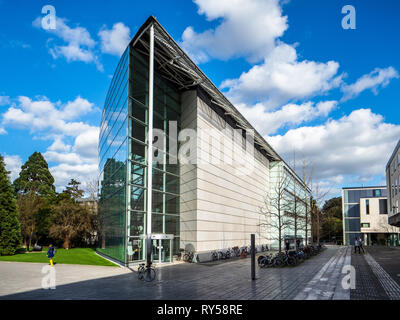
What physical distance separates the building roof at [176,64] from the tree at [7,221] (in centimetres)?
1956

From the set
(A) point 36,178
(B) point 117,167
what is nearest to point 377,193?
(B) point 117,167

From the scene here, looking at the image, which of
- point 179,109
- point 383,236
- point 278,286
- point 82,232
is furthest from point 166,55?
point 383,236

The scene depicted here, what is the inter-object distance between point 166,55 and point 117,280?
672 inches

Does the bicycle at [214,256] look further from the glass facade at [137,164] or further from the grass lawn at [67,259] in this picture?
the grass lawn at [67,259]

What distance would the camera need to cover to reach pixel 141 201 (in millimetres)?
23594

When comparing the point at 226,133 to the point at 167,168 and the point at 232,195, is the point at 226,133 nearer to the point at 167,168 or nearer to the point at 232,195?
the point at 232,195

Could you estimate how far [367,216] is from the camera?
227 feet

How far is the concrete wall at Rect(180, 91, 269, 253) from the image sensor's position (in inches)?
1041

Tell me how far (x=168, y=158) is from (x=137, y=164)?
14.3 feet

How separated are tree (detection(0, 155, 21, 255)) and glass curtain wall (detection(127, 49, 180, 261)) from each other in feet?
52.0

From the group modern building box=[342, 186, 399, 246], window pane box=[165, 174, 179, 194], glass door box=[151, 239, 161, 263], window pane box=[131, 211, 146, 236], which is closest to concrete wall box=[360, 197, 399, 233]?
modern building box=[342, 186, 399, 246]

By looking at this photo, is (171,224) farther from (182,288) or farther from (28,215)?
(28,215)
